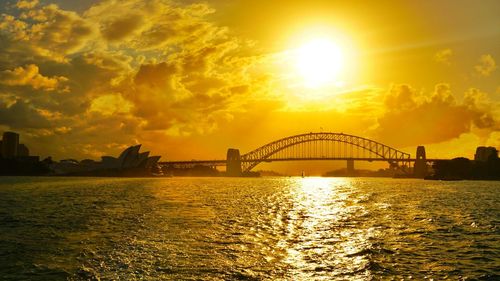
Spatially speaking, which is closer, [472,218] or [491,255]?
[491,255]

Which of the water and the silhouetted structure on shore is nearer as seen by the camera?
the water

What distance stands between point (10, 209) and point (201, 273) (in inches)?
1236

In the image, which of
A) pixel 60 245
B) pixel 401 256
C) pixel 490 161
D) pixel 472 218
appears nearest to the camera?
pixel 401 256

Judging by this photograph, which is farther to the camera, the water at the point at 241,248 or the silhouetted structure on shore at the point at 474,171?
the silhouetted structure on shore at the point at 474,171

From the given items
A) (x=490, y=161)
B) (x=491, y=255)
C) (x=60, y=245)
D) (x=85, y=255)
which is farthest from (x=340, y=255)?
(x=490, y=161)

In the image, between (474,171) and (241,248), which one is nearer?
(241,248)

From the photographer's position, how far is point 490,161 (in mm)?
197500

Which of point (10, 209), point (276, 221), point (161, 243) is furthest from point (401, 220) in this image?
point (10, 209)

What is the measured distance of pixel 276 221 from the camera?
35156 millimetres

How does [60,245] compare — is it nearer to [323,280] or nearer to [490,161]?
[323,280]

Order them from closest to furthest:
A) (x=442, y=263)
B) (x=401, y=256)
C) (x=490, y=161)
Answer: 1. (x=442, y=263)
2. (x=401, y=256)
3. (x=490, y=161)

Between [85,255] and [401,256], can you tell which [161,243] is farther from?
[401,256]

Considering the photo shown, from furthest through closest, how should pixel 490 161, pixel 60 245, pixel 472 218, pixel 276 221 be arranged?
1. pixel 490 161
2. pixel 472 218
3. pixel 276 221
4. pixel 60 245

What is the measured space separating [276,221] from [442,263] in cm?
1655
